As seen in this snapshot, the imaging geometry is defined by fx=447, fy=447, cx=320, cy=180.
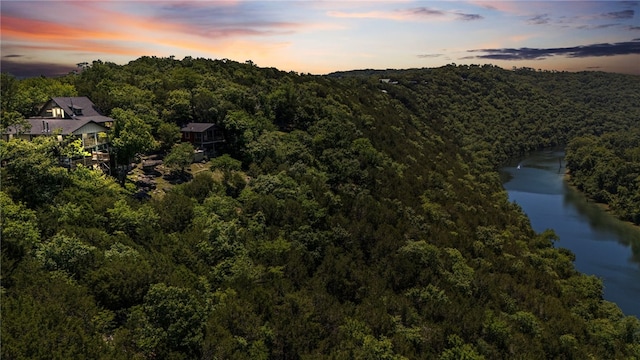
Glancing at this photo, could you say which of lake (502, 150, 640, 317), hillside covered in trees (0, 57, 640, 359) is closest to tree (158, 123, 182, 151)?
hillside covered in trees (0, 57, 640, 359)

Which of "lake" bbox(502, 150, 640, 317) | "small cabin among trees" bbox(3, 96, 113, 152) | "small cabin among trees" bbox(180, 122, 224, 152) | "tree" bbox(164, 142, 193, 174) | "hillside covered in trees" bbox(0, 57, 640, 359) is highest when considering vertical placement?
"small cabin among trees" bbox(3, 96, 113, 152)

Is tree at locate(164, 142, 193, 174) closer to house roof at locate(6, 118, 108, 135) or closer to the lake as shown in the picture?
house roof at locate(6, 118, 108, 135)

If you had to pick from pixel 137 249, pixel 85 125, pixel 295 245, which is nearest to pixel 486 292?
pixel 295 245

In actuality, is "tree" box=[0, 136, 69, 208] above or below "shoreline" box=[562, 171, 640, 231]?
above

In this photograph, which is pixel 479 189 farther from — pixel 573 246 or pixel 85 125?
pixel 85 125

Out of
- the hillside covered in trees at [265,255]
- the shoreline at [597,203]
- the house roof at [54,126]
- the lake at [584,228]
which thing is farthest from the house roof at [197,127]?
the shoreline at [597,203]

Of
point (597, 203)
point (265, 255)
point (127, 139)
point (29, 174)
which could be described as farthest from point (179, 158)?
point (597, 203)
